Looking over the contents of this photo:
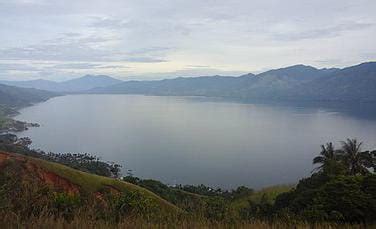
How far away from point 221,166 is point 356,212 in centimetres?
4987

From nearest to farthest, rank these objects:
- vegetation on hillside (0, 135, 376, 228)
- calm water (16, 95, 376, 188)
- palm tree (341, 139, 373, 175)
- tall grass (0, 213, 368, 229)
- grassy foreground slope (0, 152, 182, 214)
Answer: tall grass (0, 213, 368, 229) < vegetation on hillside (0, 135, 376, 228) < grassy foreground slope (0, 152, 182, 214) < palm tree (341, 139, 373, 175) < calm water (16, 95, 376, 188)

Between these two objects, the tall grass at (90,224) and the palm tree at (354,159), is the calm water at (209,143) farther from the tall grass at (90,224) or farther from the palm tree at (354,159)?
the tall grass at (90,224)

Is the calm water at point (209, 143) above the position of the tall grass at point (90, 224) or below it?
below

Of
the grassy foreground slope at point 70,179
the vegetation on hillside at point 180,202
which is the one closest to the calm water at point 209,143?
the vegetation on hillside at point 180,202

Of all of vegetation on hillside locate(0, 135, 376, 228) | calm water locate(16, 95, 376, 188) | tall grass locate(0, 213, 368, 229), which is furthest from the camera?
calm water locate(16, 95, 376, 188)

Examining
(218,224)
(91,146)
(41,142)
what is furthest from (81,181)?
(41,142)

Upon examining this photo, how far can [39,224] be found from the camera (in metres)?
4.84

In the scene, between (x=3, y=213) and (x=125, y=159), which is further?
(x=125, y=159)

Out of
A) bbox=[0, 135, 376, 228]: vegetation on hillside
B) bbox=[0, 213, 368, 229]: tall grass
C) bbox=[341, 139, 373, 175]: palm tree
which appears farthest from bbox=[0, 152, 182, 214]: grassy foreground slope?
bbox=[0, 213, 368, 229]: tall grass

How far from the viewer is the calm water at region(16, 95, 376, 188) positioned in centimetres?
6128

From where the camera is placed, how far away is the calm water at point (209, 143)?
61281mm

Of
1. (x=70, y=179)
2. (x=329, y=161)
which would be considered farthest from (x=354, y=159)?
(x=70, y=179)

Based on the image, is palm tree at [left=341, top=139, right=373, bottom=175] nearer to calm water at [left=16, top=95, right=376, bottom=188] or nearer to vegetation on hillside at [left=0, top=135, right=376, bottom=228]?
vegetation on hillside at [left=0, top=135, right=376, bottom=228]

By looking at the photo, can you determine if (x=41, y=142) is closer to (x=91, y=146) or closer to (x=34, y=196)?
(x=91, y=146)
